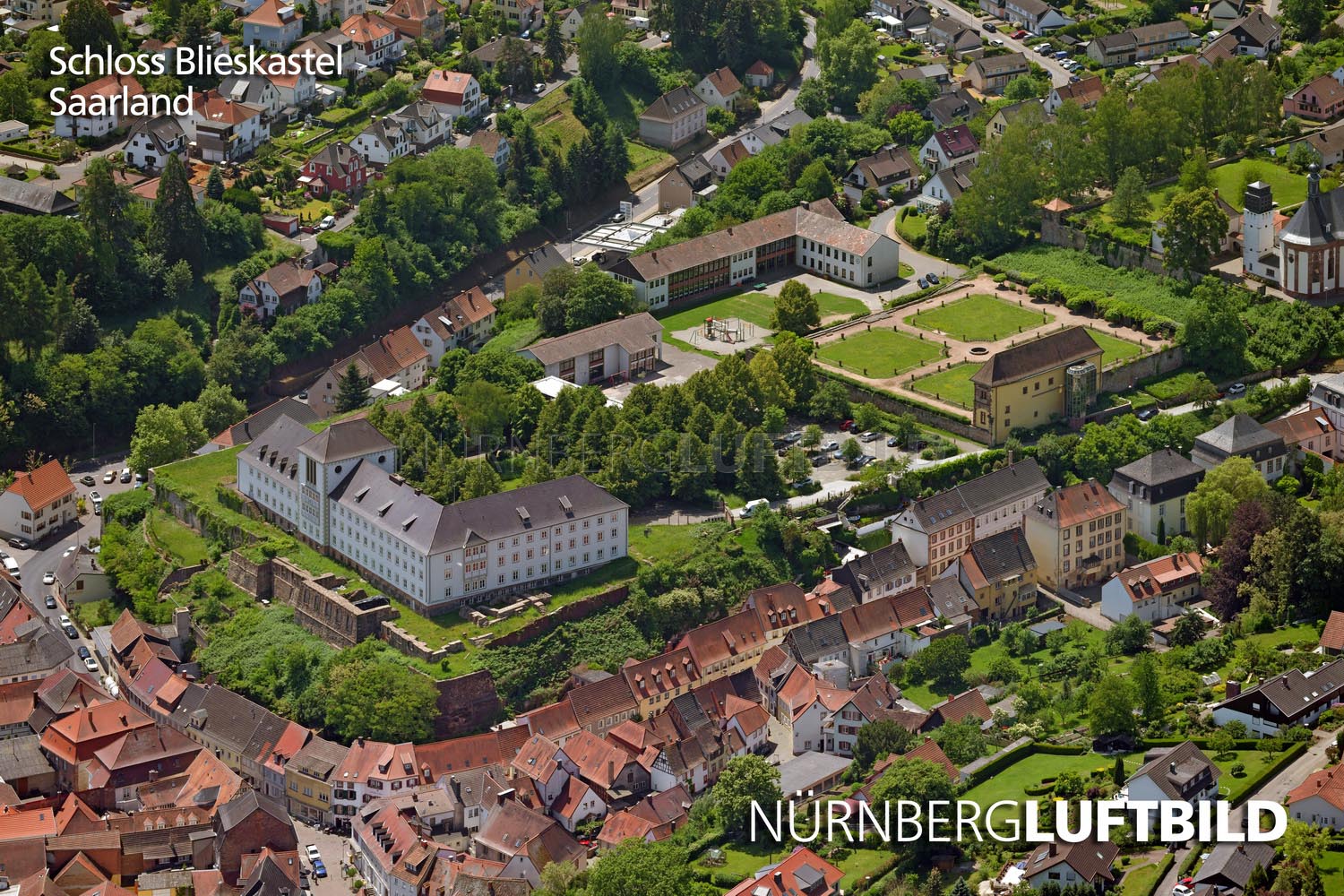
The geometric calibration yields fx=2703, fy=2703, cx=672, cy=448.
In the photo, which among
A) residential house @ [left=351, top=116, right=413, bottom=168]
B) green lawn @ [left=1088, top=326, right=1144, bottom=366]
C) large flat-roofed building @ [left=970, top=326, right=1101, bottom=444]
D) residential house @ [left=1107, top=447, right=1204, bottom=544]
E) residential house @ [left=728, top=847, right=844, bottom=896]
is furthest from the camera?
residential house @ [left=351, top=116, right=413, bottom=168]

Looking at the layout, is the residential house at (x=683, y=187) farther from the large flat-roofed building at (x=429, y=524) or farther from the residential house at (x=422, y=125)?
the large flat-roofed building at (x=429, y=524)

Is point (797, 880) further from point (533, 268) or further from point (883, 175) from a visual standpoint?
point (883, 175)

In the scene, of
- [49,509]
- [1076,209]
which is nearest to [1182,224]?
[1076,209]

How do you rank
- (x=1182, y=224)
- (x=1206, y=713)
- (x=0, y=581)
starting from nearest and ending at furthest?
(x=1206, y=713) < (x=0, y=581) < (x=1182, y=224)

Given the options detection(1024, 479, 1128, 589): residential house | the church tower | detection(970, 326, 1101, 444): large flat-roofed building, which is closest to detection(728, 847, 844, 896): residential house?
detection(1024, 479, 1128, 589): residential house

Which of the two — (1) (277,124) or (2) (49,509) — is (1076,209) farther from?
(2) (49,509)

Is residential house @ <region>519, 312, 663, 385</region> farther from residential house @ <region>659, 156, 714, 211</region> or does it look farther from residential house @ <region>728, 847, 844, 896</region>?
residential house @ <region>728, 847, 844, 896</region>
